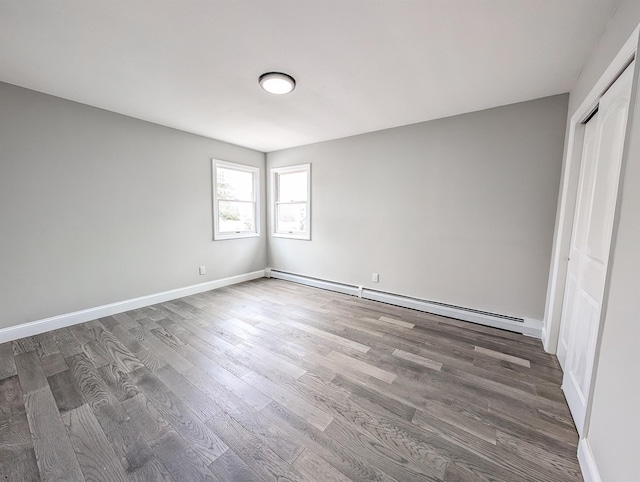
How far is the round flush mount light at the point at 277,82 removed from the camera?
84.0 inches

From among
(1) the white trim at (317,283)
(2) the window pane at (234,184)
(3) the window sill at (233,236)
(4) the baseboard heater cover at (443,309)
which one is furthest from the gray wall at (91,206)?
(4) the baseboard heater cover at (443,309)

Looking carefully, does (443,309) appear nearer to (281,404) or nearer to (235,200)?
(281,404)

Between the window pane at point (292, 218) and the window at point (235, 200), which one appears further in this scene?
the window pane at point (292, 218)

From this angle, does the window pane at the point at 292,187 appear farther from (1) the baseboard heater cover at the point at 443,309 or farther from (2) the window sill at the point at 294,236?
(1) the baseboard heater cover at the point at 443,309

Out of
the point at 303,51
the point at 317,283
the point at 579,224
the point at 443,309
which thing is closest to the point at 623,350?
the point at 579,224

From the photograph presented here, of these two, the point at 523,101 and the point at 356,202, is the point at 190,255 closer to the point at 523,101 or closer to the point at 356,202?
the point at 356,202

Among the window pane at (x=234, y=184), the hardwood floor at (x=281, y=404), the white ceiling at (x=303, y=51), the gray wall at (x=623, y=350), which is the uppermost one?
the white ceiling at (x=303, y=51)

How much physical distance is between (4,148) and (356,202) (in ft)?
12.8

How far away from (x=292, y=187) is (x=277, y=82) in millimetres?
2549

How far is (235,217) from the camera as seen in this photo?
4.58 meters

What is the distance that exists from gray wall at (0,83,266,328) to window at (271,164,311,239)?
51.6 inches

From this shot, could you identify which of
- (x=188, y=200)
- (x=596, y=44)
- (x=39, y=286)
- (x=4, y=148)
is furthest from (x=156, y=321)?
(x=596, y=44)

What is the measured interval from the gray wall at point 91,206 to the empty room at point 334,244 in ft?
0.07

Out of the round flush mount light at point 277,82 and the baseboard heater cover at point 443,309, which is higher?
the round flush mount light at point 277,82
